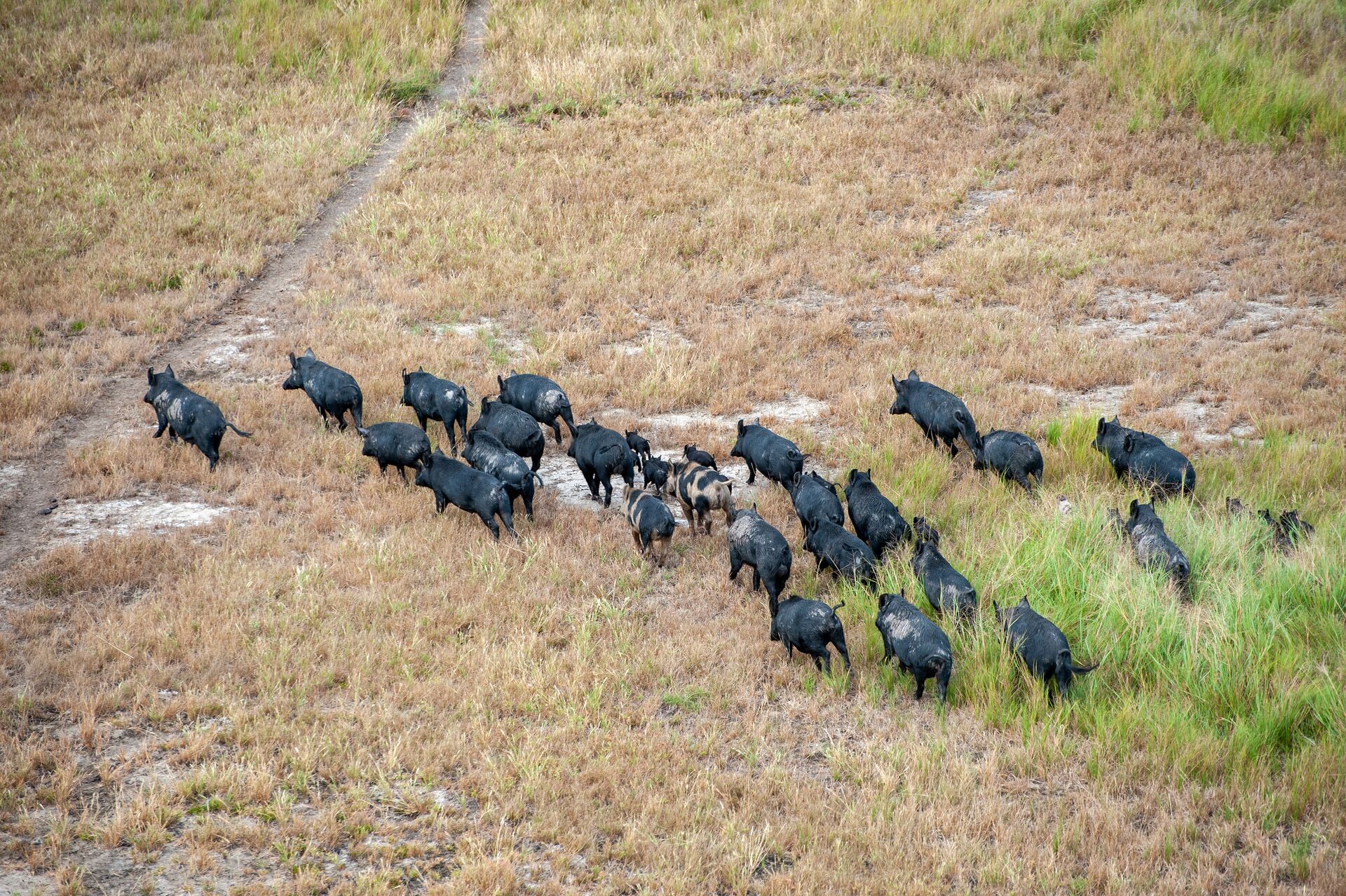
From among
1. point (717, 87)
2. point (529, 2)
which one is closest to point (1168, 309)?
point (717, 87)

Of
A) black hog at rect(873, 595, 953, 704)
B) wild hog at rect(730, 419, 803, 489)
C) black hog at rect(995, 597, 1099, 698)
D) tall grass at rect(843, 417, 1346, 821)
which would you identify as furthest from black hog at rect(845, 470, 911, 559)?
black hog at rect(995, 597, 1099, 698)

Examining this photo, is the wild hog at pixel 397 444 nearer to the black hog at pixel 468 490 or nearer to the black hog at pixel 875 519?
the black hog at pixel 468 490

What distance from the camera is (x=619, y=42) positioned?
75.1ft

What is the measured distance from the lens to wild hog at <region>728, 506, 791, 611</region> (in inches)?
314

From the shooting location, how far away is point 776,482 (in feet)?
33.2

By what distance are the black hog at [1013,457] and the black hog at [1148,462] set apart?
79 centimetres

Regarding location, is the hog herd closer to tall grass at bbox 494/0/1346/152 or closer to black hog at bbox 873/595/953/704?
black hog at bbox 873/595/953/704

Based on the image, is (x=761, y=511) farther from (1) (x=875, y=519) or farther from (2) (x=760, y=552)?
(2) (x=760, y=552)

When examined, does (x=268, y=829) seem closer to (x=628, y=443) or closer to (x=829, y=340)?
(x=628, y=443)

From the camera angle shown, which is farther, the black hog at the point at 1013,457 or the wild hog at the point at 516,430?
the wild hog at the point at 516,430

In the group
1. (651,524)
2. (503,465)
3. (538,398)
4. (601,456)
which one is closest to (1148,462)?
(651,524)

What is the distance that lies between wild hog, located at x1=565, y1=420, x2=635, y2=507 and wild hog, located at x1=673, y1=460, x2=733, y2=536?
635 millimetres

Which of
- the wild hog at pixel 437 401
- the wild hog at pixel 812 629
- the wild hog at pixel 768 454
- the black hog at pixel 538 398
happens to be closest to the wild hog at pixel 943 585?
the wild hog at pixel 812 629

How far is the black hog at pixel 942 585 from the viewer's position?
755 cm
